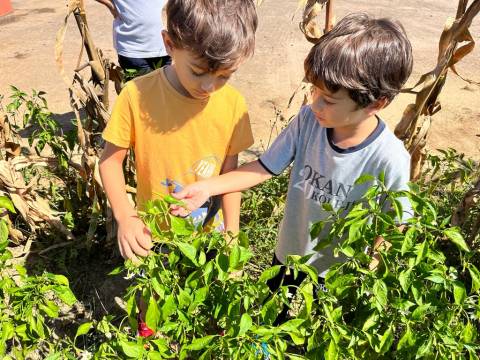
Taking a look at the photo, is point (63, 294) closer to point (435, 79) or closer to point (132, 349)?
point (132, 349)

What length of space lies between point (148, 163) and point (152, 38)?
60.8 inches

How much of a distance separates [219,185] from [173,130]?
0.25 metres

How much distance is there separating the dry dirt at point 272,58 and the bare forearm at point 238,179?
173 cm

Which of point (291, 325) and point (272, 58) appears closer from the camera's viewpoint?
point (291, 325)

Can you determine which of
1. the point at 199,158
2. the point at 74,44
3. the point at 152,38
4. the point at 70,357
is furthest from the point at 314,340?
the point at 74,44

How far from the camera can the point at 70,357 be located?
106 cm

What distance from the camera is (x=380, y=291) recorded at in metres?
0.95

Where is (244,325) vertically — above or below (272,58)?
above

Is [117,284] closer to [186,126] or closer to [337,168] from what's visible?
[186,126]

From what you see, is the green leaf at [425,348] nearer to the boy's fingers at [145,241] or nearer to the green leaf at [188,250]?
the green leaf at [188,250]

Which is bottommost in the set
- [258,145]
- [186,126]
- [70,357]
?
[258,145]

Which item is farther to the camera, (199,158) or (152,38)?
(152,38)

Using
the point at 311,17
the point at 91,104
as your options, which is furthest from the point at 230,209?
the point at 311,17

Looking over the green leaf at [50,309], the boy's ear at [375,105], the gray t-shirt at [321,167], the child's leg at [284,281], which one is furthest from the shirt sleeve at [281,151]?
the green leaf at [50,309]
